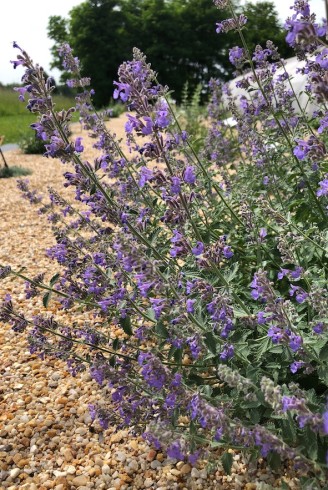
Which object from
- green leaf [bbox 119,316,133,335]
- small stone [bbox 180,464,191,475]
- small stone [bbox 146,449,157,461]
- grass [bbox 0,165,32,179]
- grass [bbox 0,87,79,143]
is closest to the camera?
green leaf [bbox 119,316,133,335]

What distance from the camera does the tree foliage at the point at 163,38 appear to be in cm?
3622

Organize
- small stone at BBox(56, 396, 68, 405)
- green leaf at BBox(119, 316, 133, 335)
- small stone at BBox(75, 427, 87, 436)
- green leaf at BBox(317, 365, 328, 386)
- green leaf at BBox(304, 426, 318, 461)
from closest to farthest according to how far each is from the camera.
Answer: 1. green leaf at BBox(304, 426, 318, 461)
2. green leaf at BBox(317, 365, 328, 386)
3. green leaf at BBox(119, 316, 133, 335)
4. small stone at BBox(75, 427, 87, 436)
5. small stone at BBox(56, 396, 68, 405)

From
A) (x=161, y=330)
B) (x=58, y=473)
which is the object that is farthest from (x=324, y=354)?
(x=58, y=473)

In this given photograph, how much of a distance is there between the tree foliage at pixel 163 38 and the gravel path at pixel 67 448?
3328cm

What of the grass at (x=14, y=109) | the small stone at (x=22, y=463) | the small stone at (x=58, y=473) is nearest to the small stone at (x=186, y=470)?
the small stone at (x=58, y=473)

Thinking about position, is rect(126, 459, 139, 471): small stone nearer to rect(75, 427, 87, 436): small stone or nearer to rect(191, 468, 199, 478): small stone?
rect(191, 468, 199, 478): small stone

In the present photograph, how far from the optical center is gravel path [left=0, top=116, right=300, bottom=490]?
2.61 m

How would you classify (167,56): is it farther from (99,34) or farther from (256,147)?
(256,147)

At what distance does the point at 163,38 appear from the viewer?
37.7 meters

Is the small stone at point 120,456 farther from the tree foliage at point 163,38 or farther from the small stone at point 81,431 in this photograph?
the tree foliage at point 163,38

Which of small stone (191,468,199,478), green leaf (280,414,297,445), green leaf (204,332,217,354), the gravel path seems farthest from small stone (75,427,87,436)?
green leaf (280,414,297,445)

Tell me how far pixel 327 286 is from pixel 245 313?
645 mm

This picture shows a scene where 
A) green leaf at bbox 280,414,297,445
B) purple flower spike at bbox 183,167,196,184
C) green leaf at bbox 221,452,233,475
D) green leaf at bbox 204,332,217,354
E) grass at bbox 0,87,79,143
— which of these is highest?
purple flower spike at bbox 183,167,196,184

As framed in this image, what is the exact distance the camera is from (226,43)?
3869 cm
